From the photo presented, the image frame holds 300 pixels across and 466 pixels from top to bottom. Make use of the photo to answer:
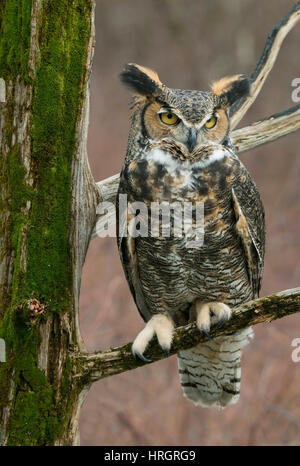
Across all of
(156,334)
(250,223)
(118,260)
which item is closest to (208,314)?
(156,334)

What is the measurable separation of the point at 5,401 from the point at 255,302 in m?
0.90

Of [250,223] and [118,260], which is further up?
[118,260]

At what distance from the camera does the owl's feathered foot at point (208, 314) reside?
7.66 feet

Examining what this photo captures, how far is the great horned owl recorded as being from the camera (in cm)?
244

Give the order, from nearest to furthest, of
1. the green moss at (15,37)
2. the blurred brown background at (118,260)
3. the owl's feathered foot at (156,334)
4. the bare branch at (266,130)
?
the green moss at (15,37) < the owl's feathered foot at (156,334) < the bare branch at (266,130) < the blurred brown background at (118,260)

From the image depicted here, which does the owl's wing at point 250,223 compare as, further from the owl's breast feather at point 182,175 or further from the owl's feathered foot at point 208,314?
the owl's feathered foot at point 208,314

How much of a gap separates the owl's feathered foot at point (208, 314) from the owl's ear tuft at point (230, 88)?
81 cm

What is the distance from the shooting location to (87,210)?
2395 millimetres

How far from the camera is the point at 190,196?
244 centimetres

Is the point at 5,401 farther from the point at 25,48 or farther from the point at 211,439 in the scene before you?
the point at 211,439

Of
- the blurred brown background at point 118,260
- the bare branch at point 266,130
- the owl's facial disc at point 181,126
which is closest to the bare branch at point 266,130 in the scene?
the bare branch at point 266,130

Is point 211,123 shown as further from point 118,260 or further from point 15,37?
point 118,260

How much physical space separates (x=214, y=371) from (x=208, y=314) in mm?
622

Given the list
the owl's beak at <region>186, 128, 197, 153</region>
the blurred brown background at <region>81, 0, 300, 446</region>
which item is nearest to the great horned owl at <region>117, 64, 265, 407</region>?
the owl's beak at <region>186, 128, 197, 153</region>
